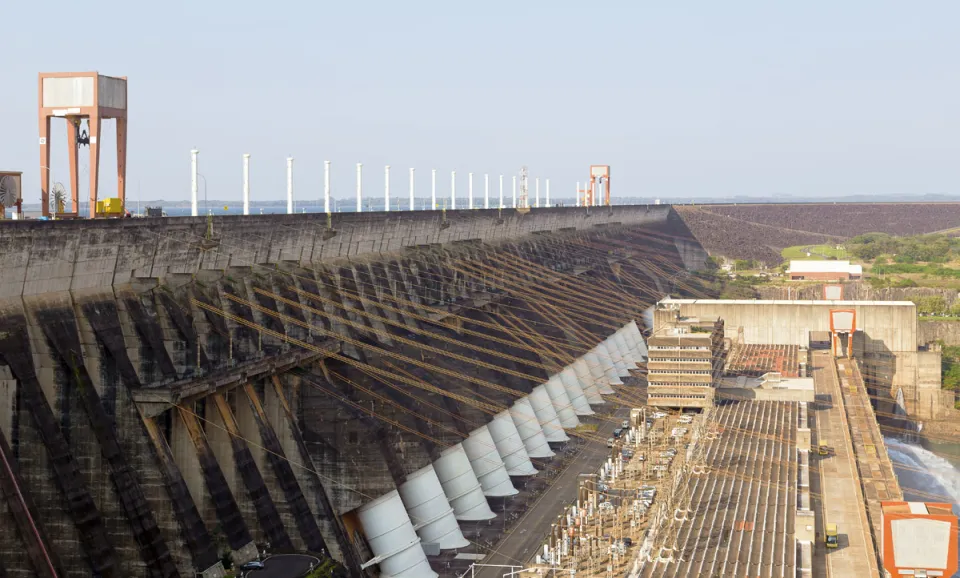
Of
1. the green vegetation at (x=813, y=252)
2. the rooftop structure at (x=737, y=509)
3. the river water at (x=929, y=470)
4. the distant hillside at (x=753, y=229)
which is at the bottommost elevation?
the river water at (x=929, y=470)

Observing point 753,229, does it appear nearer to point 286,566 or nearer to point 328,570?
point 328,570

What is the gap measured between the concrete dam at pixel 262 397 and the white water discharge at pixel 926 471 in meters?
20.1

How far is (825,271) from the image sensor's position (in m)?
132

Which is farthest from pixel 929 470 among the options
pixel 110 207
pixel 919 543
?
pixel 110 207

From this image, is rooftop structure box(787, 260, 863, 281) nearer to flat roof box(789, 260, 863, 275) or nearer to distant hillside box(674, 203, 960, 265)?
flat roof box(789, 260, 863, 275)

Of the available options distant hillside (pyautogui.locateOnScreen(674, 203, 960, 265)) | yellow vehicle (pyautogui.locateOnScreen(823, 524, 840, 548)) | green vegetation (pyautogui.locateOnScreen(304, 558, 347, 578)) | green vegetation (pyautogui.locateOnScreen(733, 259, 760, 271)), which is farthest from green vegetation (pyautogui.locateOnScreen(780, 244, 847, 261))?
green vegetation (pyautogui.locateOnScreen(304, 558, 347, 578))

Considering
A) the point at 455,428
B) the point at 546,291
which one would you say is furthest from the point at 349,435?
the point at 546,291

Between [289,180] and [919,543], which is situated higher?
[289,180]

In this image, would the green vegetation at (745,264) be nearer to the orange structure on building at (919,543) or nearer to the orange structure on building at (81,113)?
the orange structure on building at (919,543)

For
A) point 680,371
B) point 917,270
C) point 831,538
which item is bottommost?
point 831,538

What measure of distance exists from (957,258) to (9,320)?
480 ft

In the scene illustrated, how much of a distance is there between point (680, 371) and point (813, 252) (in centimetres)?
11591

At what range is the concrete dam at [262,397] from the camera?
98.3 ft

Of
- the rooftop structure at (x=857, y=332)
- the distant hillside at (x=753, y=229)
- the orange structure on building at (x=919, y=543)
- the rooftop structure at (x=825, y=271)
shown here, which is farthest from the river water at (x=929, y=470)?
the distant hillside at (x=753, y=229)
